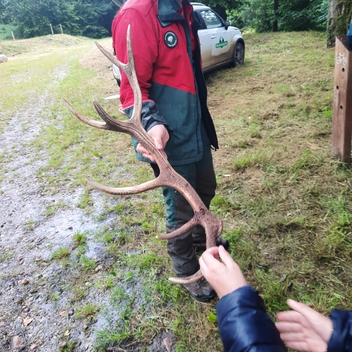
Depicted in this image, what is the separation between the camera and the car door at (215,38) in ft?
24.6

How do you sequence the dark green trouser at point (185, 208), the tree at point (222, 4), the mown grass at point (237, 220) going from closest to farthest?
the dark green trouser at point (185, 208) < the mown grass at point (237, 220) < the tree at point (222, 4)

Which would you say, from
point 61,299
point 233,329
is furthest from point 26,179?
point 233,329

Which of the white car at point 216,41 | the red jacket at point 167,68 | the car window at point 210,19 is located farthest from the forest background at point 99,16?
the red jacket at point 167,68

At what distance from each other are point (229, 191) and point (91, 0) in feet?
146

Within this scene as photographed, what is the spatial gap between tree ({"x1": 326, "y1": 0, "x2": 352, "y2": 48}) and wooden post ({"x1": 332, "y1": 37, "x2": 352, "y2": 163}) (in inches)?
167

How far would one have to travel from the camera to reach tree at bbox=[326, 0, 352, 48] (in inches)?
271

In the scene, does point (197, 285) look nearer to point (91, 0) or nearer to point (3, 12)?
point (3, 12)

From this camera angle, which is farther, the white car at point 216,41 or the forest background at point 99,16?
the forest background at point 99,16

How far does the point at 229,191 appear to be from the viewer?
11.4 ft

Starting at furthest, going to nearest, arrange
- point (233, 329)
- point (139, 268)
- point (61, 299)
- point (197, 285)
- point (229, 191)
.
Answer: point (229, 191)
point (139, 268)
point (61, 299)
point (197, 285)
point (233, 329)

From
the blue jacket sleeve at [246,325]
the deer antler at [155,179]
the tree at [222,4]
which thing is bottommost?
the blue jacket sleeve at [246,325]

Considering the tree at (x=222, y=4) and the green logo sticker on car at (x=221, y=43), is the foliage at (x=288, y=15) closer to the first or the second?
the tree at (x=222, y=4)

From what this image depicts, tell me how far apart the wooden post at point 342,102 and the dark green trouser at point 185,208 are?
1.86 m

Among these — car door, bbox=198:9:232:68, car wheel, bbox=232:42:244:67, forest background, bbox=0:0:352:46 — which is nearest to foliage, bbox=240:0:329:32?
forest background, bbox=0:0:352:46
